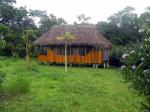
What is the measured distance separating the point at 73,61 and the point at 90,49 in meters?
2.00

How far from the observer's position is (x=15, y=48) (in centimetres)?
4616

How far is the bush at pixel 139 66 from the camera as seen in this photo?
26.5ft

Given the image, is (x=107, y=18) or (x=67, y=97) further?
(x=107, y=18)

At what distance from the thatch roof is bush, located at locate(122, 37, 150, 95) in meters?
28.2

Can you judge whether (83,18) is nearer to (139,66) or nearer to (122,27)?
(122,27)

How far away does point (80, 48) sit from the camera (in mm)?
37875

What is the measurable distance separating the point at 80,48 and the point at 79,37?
106cm

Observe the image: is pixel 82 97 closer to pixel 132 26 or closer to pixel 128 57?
pixel 128 57

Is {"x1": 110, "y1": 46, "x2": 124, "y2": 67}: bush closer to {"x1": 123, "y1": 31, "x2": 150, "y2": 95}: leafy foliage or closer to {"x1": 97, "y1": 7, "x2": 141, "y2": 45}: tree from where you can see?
{"x1": 97, "y1": 7, "x2": 141, "y2": 45}: tree

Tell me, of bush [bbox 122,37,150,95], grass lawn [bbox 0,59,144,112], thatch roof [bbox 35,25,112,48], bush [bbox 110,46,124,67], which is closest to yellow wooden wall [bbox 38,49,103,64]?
thatch roof [bbox 35,25,112,48]

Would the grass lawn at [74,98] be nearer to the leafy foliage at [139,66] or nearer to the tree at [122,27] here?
the leafy foliage at [139,66]

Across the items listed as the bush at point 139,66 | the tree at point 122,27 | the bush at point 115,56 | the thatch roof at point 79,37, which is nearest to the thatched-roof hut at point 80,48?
the thatch roof at point 79,37

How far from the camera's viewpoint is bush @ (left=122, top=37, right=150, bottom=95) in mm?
8070

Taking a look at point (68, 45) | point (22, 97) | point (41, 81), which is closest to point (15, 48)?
point (68, 45)
